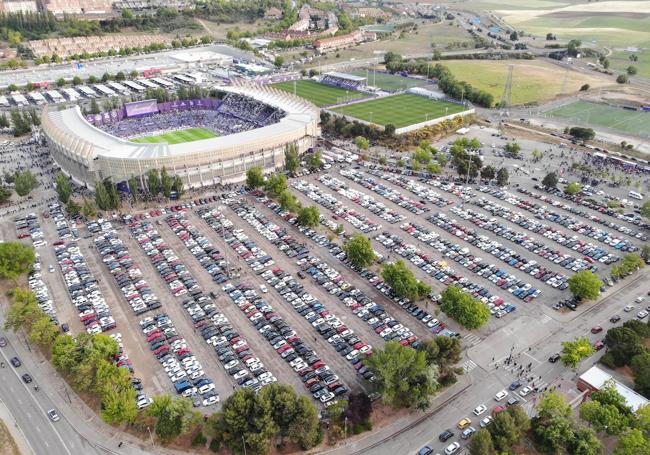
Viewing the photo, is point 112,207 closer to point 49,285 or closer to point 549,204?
point 49,285

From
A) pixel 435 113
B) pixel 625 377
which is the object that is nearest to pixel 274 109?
pixel 435 113

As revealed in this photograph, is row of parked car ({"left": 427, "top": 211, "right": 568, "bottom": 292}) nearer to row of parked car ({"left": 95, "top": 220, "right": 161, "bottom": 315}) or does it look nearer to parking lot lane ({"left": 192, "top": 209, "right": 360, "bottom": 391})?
parking lot lane ({"left": 192, "top": 209, "right": 360, "bottom": 391})

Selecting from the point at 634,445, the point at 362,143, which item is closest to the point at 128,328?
the point at 634,445

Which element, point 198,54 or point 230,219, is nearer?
point 230,219

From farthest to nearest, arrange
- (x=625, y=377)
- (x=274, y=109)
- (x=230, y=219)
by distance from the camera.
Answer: (x=274, y=109) < (x=230, y=219) < (x=625, y=377)

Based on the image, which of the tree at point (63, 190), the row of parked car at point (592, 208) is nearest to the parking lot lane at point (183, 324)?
the tree at point (63, 190)

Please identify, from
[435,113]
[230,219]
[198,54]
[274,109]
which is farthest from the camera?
[198,54]

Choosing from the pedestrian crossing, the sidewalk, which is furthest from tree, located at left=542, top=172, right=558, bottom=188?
the sidewalk
